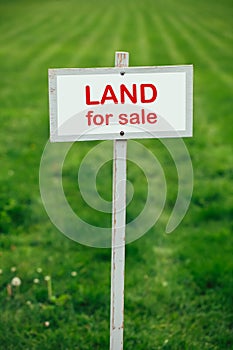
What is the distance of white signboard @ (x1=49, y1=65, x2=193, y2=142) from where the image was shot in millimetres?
2047

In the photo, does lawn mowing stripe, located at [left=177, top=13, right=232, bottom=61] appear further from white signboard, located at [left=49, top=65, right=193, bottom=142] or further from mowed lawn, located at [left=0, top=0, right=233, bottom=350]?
white signboard, located at [left=49, top=65, right=193, bottom=142]

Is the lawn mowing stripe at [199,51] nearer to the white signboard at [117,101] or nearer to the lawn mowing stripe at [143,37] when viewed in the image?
the lawn mowing stripe at [143,37]

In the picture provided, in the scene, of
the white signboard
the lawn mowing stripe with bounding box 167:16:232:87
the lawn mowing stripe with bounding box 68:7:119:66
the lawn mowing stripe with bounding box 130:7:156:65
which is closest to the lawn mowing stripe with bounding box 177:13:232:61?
the lawn mowing stripe with bounding box 167:16:232:87

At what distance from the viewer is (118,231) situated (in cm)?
220

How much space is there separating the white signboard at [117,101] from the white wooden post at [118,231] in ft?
0.21

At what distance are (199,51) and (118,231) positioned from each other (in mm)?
9405

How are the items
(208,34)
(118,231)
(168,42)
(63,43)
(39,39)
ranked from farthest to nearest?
(39,39)
(208,34)
(63,43)
(168,42)
(118,231)

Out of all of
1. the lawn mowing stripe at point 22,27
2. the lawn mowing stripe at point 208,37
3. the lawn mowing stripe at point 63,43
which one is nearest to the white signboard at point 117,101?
the lawn mowing stripe at point 63,43

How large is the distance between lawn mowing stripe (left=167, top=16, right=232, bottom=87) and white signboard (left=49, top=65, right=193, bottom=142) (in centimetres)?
631

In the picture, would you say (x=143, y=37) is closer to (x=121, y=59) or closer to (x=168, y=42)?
(x=168, y=42)

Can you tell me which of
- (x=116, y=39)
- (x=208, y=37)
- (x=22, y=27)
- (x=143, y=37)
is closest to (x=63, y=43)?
(x=116, y=39)

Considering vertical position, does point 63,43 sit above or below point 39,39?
below

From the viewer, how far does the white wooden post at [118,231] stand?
84.1 inches

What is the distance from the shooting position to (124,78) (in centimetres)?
205
